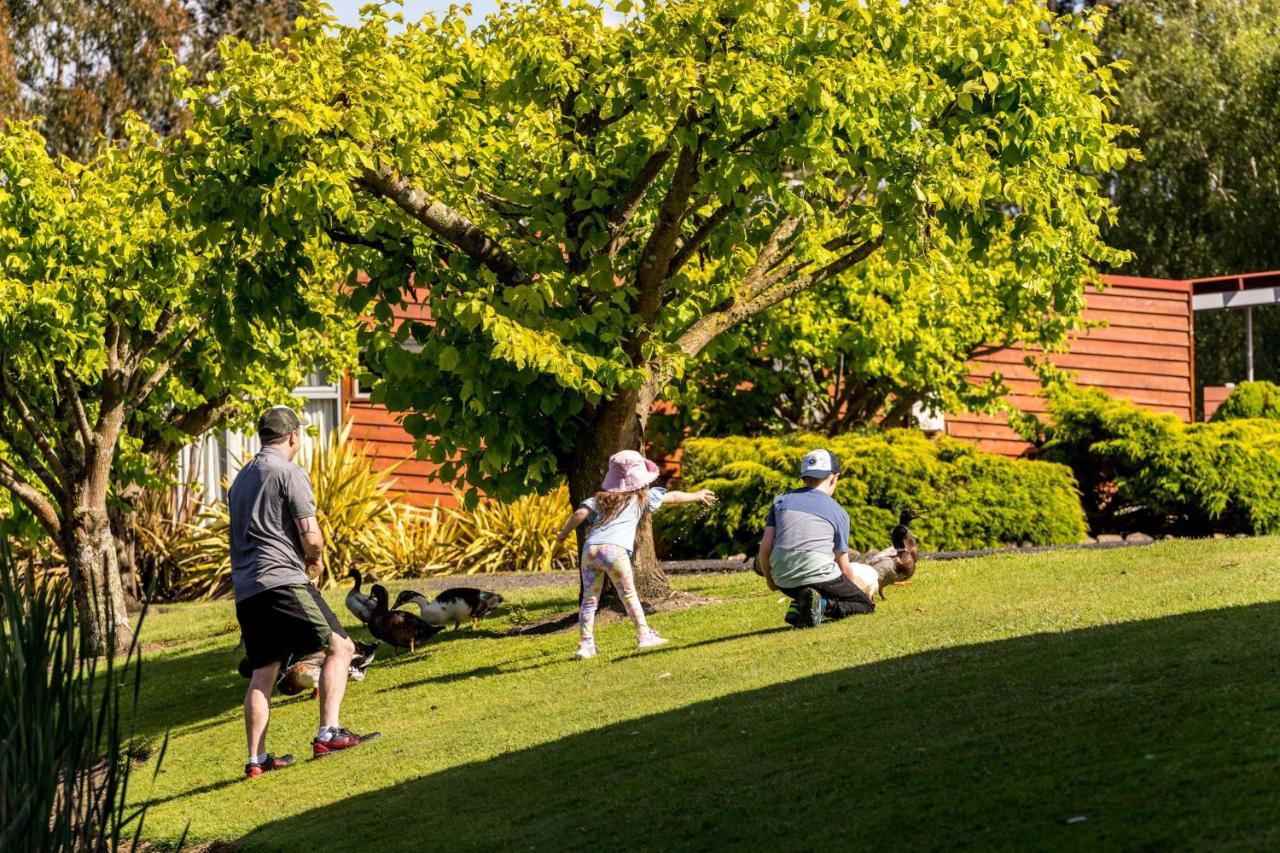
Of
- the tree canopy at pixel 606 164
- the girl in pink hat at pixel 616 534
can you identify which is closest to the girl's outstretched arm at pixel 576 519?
the girl in pink hat at pixel 616 534

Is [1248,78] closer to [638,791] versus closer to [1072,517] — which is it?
[1072,517]

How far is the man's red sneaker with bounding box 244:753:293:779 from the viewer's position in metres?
9.65

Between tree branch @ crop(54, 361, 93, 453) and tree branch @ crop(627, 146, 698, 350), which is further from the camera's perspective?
tree branch @ crop(54, 361, 93, 453)

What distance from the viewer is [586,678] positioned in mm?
10938

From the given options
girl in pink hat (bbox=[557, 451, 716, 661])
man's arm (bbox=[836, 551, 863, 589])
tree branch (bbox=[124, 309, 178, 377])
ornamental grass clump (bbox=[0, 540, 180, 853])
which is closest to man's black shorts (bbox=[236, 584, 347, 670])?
girl in pink hat (bbox=[557, 451, 716, 661])

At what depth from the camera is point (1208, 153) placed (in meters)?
38.5

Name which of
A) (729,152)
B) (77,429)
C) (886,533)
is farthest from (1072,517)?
(77,429)

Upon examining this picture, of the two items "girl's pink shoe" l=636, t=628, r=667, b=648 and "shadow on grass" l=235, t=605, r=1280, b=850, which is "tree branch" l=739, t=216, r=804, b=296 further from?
"shadow on grass" l=235, t=605, r=1280, b=850

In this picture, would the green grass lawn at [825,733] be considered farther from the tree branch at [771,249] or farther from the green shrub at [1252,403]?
the green shrub at [1252,403]

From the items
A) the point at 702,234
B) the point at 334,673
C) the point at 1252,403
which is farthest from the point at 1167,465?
the point at 334,673

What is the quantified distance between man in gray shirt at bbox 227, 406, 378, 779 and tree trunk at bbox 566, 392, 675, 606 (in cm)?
403

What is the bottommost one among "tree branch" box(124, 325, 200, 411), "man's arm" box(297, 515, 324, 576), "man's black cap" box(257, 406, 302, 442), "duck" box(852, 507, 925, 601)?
"duck" box(852, 507, 925, 601)

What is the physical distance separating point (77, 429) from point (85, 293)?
8.41 feet

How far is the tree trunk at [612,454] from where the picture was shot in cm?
1315
